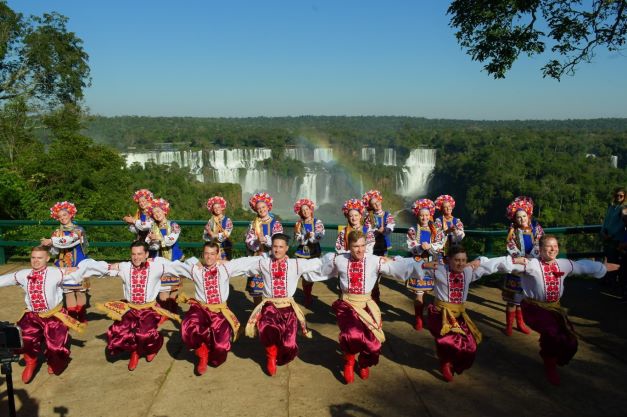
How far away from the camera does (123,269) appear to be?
552 centimetres

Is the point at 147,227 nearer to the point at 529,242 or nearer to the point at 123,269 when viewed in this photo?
the point at 123,269

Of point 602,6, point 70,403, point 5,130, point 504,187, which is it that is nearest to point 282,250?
point 70,403

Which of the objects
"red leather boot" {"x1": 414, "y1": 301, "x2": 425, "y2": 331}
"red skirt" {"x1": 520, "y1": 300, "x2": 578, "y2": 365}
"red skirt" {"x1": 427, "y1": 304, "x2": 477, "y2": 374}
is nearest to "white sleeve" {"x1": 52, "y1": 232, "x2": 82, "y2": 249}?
"red leather boot" {"x1": 414, "y1": 301, "x2": 425, "y2": 331}

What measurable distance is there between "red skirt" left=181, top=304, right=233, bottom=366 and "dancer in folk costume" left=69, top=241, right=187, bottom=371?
1.30 ft

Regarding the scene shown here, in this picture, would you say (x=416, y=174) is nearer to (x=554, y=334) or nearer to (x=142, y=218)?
(x=142, y=218)

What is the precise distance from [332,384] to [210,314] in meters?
1.50

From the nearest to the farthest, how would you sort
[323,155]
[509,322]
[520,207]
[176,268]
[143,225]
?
[176,268], [509,322], [520,207], [143,225], [323,155]

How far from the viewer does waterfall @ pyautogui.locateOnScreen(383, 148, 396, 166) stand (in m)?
106

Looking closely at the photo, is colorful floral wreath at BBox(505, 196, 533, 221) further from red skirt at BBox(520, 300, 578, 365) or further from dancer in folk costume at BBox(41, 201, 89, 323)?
dancer in folk costume at BBox(41, 201, 89, 323)

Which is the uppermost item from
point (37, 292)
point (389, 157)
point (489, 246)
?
point (37, 292)

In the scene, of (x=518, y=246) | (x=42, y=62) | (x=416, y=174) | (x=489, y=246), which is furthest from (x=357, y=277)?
(x=416, y=174)

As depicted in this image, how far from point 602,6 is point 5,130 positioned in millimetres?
26469

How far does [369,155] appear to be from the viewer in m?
111

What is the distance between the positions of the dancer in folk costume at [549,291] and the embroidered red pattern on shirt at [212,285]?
121 inches
